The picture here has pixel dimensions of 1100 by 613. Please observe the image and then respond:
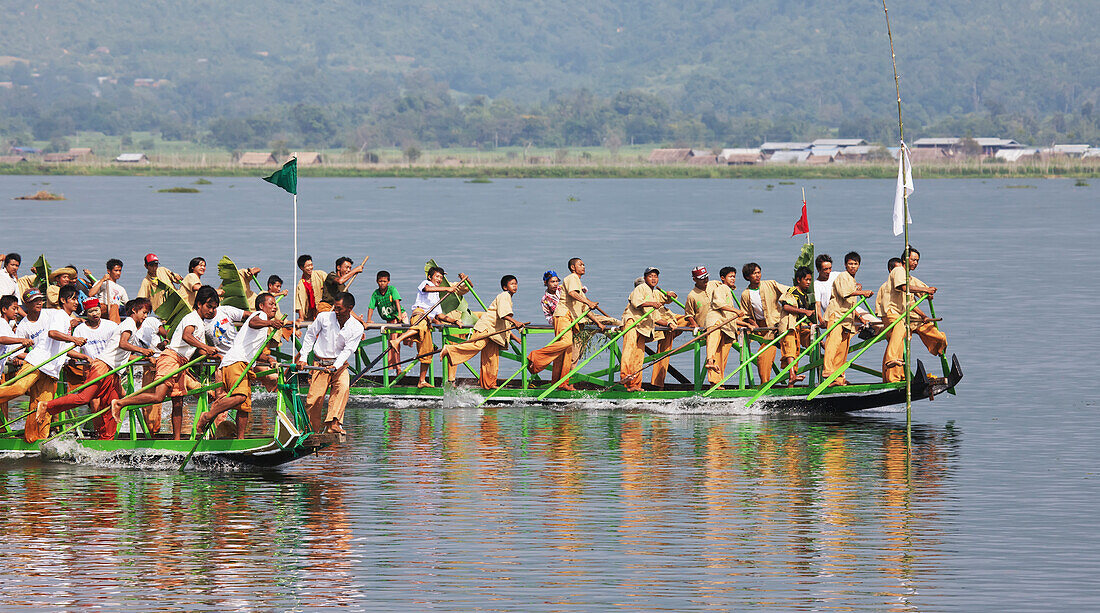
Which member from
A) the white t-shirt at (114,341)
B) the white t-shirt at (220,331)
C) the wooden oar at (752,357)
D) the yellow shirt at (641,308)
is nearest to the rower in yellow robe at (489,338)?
the yellow shirt at (641,308)

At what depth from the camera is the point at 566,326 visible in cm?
2528

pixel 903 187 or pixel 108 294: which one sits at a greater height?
pixel 903 187

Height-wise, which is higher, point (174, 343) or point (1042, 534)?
point (174, 343)

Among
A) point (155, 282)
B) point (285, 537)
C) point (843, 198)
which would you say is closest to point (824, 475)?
point (285, 537)

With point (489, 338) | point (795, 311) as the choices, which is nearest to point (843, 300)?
point (795, 311)

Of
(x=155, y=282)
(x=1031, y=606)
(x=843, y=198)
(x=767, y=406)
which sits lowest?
(x=1031, y=606)

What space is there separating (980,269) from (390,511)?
47601mm

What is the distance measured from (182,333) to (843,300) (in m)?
10.4

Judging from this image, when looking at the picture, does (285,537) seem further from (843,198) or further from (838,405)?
(843,198)

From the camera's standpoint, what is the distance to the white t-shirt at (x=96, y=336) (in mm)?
19391

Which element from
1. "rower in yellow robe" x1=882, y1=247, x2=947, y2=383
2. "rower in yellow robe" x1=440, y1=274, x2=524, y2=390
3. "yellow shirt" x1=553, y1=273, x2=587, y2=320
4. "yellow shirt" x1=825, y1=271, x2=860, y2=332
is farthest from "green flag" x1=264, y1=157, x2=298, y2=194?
"rower in yellow robe" x1=882, y1=247, x2=947, y2=383

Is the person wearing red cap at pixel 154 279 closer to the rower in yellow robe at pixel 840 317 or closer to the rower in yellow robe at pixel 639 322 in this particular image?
the rower in yellow robe at pixel 639 322

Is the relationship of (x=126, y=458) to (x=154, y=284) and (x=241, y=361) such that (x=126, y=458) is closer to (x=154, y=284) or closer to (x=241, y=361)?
(x=241, y=361)

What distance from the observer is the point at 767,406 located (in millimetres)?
24938
